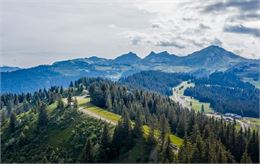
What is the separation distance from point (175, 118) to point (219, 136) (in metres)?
40.2

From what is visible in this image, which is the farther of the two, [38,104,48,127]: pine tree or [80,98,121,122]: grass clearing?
[80,98,121,122]: grass clearing

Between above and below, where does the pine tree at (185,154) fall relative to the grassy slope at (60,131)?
above

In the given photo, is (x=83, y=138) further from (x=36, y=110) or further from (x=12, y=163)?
(x=36, y=110)

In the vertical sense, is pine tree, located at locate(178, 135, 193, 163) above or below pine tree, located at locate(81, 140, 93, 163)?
above

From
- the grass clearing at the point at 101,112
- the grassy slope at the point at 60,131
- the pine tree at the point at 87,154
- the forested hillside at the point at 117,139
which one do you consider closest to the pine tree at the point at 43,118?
the forested hillside at the point at 117,139

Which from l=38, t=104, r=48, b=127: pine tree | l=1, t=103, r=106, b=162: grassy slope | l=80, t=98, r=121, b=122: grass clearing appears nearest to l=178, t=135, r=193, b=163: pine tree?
l=1, t=103, r=106, b=162: grassy slope

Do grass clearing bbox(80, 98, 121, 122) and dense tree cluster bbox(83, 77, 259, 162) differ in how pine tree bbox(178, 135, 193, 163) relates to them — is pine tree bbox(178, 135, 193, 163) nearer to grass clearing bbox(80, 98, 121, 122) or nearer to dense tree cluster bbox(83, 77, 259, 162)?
dense tree cluster bbox(83, 77, 259, 162)

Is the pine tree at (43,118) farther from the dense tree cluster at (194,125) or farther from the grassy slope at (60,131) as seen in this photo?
the dense tree cluster at (194,125)

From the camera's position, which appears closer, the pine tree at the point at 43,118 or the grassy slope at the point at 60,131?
the grassy slope at the point at 60,131

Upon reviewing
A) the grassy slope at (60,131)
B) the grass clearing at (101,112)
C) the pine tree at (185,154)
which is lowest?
the grassy slope at (60,131)

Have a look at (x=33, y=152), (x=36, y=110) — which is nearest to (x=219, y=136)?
(x=33, y=152)

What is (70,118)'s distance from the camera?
157750mm

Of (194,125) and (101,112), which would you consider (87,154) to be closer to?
(194,125)

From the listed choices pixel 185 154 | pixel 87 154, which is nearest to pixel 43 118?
pixel 87 154
